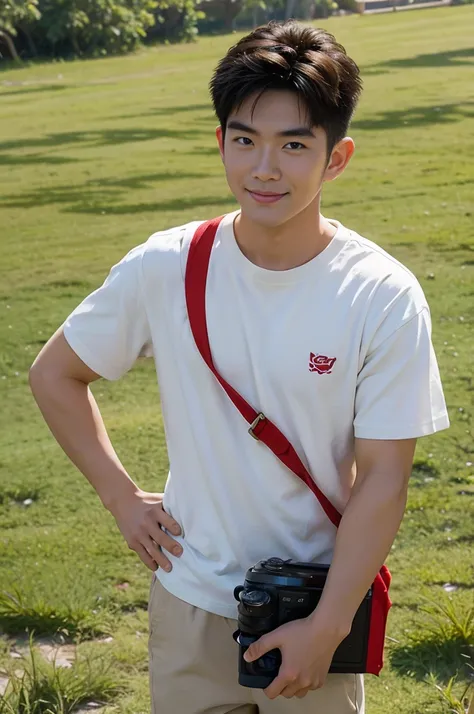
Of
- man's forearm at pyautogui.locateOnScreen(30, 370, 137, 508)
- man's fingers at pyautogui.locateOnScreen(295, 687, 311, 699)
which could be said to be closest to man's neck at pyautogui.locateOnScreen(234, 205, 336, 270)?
man's forearm at pyautogui.locateOnScreen(30, 370, 137, 508)

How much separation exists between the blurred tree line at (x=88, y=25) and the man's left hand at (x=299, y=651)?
1063 inches

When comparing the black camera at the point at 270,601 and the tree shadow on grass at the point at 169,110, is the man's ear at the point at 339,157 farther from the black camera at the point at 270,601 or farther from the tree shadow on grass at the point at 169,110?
the tree shadow on grass at the point at 169,110

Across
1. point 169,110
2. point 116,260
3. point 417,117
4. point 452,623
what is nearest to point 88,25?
point 169,110

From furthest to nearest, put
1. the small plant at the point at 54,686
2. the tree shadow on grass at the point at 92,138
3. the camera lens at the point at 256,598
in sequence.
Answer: the tree shadow on grass at the point at 92,138 → the small plant at the point at 54,686 → the camera lens at the point at 256,598

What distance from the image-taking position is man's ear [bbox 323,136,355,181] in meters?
2.15

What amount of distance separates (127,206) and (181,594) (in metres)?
9.40

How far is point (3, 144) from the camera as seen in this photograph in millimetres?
15898

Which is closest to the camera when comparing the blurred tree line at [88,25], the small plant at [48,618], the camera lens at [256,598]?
the camera lens at [256,598]

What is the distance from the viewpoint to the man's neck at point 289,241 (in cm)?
210

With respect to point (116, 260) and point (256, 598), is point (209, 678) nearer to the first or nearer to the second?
point (256, 598)

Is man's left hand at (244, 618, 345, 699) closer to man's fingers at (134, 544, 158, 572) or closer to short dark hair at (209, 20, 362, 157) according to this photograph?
man's fingers at (134, 544, 158, 572)

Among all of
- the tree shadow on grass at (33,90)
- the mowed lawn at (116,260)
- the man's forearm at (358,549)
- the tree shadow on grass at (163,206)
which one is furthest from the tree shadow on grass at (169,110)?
the man's forearm at (358,549)

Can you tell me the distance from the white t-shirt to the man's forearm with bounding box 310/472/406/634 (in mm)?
104

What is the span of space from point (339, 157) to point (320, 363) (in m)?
0.41
